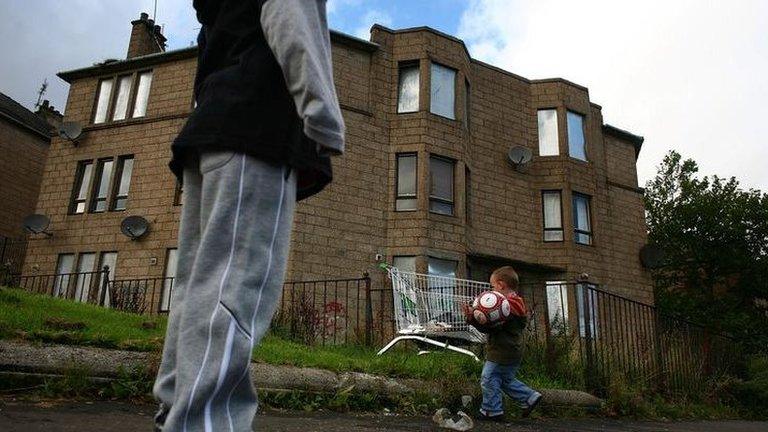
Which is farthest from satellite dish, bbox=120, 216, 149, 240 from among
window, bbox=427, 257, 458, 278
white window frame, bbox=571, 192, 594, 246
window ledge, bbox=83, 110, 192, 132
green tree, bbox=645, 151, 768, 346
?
green tree, bbox=645, 151, 768, 346

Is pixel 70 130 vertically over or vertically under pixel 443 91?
under

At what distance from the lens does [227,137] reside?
1.73 m

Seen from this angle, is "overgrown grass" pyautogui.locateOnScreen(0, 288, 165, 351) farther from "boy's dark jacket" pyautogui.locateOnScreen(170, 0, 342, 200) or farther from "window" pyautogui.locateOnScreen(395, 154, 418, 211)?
"window" pyautogui.locateOnScreen(395, 154, 418, 211)

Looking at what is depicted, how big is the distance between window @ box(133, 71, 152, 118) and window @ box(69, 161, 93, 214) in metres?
2.23

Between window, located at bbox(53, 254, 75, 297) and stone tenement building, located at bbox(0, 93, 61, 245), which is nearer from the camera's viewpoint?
window, located at bbox(53, 254, 75, 297)

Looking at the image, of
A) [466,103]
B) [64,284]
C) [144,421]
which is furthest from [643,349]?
[64,284]

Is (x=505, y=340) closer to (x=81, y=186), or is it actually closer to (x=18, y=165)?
(x=81, y=186)

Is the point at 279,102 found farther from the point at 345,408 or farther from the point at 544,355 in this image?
the point at 544,355

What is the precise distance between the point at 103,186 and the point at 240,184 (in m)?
18.6

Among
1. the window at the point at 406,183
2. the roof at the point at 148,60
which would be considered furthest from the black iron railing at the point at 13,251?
the window at the point at 406,183

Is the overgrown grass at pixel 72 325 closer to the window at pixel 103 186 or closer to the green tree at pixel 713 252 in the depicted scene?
the window at pixel 103 186

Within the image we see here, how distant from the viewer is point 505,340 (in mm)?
6008

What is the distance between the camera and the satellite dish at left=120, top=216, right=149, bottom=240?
16422 millimetres

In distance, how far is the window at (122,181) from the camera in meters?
17.9
